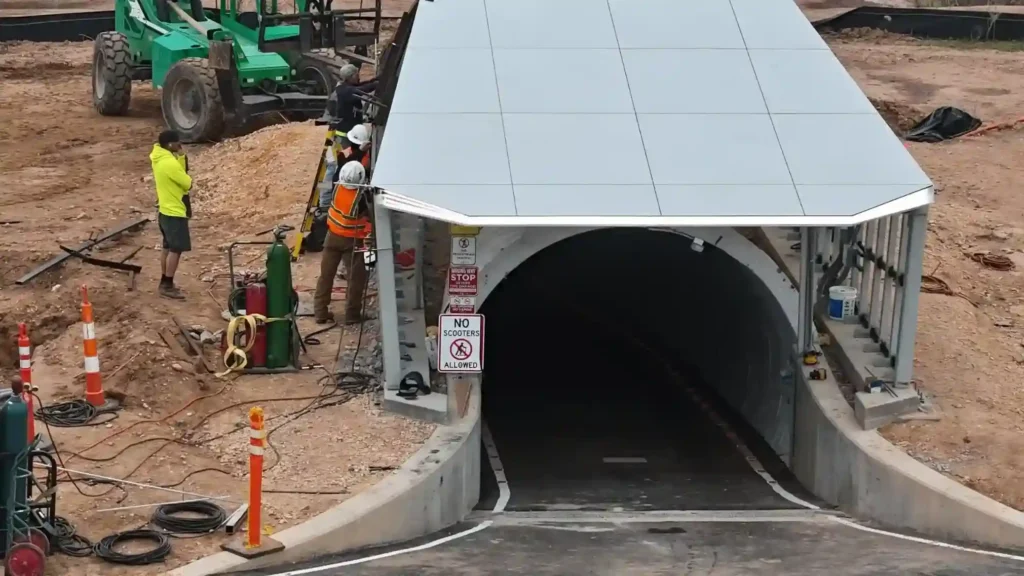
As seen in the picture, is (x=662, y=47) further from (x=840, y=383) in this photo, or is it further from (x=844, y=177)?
(x=840, y=383)

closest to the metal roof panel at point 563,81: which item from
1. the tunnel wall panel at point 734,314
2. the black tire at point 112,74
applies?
the tunnel wall panel at point 734,314

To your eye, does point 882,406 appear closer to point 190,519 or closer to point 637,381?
point 637,381

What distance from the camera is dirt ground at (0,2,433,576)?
38.4 ft

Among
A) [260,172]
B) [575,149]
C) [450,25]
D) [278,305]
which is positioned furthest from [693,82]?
[260,172]

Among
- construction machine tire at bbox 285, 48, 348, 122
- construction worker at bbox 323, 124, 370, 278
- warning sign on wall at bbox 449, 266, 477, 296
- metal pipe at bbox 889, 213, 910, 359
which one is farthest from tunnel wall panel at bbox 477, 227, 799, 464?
construction machine tire at bbox 285, 48, 348, 122

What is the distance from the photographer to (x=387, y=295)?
1360cm

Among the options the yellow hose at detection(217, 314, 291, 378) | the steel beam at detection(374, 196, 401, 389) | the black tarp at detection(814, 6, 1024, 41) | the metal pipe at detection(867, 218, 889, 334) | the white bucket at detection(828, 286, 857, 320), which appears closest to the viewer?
the steel beam at detection(374, 196, 401, 389)

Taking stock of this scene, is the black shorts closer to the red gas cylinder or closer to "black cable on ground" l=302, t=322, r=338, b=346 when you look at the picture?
"black cable on ground" l=302, t=322, r=338, b=346

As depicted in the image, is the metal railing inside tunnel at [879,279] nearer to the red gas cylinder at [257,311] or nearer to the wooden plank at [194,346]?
the red gas cylinder at [257,311]

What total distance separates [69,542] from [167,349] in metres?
4.39

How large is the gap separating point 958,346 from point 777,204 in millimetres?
3569

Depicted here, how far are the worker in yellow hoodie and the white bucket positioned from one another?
683 centimetres

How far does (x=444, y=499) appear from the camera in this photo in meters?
12.5

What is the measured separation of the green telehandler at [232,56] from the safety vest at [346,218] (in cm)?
797
